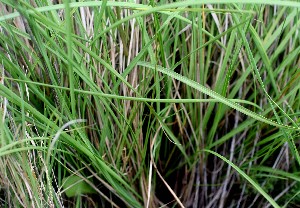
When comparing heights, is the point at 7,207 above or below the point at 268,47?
below

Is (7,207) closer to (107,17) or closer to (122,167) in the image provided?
(122,167)

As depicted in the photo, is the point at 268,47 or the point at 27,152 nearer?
the point at 27,152

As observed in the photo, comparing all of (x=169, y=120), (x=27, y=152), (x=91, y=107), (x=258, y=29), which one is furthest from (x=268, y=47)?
(x=27, y=152)

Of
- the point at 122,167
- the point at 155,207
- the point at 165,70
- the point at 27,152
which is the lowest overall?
the point at 155,207

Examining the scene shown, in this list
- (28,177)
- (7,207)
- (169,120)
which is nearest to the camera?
(28,177)

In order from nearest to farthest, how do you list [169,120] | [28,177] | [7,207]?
[28,177]
[7,207]
[169,120]

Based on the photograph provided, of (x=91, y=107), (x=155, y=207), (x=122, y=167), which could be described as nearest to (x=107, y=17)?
(x=91, y=107)
